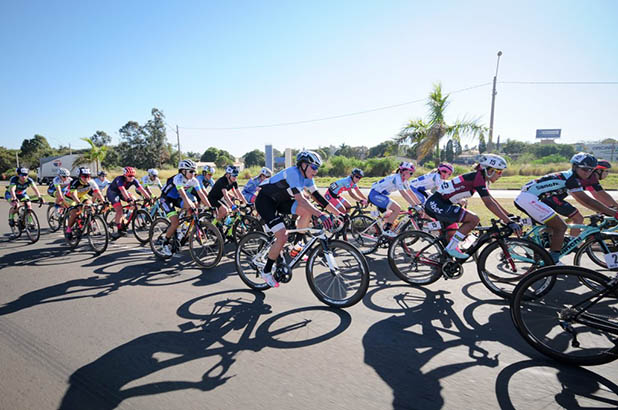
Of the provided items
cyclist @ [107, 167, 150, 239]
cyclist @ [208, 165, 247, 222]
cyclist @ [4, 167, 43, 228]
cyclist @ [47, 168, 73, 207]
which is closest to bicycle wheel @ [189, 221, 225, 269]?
cyclist @ [208, 165, 247, 222]

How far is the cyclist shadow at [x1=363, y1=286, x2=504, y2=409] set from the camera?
2518 mm

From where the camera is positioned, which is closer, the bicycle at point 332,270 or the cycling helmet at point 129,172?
the bicycle at point 332,270

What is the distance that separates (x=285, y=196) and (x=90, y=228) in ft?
16.2

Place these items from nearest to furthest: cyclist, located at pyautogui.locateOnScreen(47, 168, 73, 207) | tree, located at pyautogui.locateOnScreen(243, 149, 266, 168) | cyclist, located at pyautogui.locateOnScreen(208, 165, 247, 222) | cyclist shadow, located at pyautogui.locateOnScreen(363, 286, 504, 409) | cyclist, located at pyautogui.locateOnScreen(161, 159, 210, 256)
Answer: cyclist shadow, located at pyautogui.locateOnScreen(363, 286, 504, 409), cyclist, located at pyautogui.locateOnScreen(161, 159, 210, 256), cyclist, located at pyautogui.locateOnScreen(208, 165, 247, 222), cyclist, located at pyautogui.locateOnScreen(47, 168, 73, 207), tree, located at pyautogui.locateOnScreen(243, 149, 266, 168)

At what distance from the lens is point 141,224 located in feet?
27.0

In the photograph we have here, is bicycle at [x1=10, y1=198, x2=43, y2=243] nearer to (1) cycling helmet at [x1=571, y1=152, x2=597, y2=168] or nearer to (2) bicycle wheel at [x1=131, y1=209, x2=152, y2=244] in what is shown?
(2) bicycle wheel at [x1=131, y1=209, x2=152, y2=244]

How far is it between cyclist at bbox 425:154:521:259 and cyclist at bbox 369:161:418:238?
1529mm

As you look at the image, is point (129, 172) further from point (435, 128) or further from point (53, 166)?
point (53, 166)

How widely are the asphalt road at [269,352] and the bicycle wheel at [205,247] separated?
69 cm

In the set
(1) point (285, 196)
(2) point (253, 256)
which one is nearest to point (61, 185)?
(2) point (253, 256)

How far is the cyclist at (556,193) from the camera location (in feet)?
14.8

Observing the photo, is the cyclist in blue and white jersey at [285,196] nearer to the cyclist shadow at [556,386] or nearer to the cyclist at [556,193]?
the cyclist shadow at [556,386]

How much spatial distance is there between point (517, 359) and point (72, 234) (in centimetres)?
846

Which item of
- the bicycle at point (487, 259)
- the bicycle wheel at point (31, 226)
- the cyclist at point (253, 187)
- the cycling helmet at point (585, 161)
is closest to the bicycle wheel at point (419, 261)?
the bicycle at point (487, 259)
